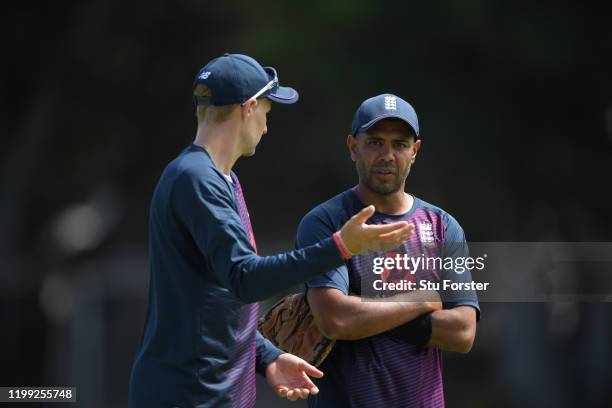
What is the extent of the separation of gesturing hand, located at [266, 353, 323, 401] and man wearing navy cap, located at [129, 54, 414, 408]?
4.9 inches

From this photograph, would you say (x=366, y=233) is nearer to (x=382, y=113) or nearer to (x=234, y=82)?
(x=234, y=82)

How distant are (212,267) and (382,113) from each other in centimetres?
154

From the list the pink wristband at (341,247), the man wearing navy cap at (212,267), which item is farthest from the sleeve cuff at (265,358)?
the pink wristband at (341,247)

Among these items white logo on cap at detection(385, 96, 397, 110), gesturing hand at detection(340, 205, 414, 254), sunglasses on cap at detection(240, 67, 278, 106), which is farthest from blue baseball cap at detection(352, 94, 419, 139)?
gesturing hand at detection(340, 205, 414, 254)

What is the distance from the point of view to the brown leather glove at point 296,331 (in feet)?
16.7

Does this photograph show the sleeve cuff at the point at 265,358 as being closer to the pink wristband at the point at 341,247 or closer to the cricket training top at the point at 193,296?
the cricket training top at the point at 193,296

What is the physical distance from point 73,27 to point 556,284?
260 inches

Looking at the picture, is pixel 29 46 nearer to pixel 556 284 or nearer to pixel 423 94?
pixel 423 94

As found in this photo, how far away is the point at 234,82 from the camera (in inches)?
171

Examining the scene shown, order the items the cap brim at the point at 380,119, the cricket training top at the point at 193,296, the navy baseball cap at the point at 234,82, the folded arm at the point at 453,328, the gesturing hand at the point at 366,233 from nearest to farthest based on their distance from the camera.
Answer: the gesturing hand at the point at 366,233 < the cricket training top at the point at 193,296 < the navy baseball cap at the point at 234,82 < the folded arm at the point at 453,328 < the cap brim at the point at 380,119

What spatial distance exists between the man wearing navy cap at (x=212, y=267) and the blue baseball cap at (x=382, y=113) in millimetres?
1085

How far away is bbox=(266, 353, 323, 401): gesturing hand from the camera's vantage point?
14.4 feet

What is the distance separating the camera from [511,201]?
15.1 m

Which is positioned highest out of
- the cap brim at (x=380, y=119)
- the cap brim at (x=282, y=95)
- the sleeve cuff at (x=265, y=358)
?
the cap brim at (x=380, y=119)
